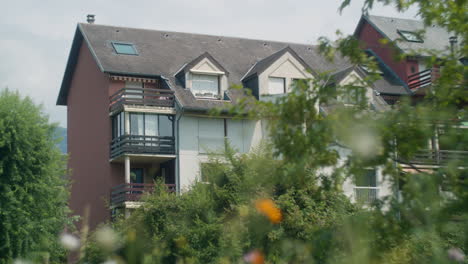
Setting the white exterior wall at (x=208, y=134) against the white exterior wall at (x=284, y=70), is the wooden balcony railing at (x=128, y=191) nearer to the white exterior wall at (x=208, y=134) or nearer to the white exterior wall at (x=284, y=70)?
the white exterior wall at (x=208, y=134)

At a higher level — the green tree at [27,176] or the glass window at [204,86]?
the glass window at [204,86]

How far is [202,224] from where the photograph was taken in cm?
2872

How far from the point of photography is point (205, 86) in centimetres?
3994

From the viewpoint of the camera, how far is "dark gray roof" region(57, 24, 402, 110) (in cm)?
3944

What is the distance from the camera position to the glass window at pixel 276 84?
40375mm

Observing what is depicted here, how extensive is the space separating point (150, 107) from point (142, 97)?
1.42 m

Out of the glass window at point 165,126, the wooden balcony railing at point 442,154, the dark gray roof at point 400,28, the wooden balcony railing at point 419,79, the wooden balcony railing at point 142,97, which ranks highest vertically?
the dark gray roof at point 400,28

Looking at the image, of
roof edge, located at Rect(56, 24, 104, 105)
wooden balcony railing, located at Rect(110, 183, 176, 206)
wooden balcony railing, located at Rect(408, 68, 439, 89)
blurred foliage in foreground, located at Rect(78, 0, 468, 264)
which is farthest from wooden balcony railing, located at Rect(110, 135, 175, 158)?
blurred foliage in foreground, located at Rect(78, 0, 468, 264)

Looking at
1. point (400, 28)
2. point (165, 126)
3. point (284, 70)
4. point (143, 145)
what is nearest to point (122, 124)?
point (143, 145)

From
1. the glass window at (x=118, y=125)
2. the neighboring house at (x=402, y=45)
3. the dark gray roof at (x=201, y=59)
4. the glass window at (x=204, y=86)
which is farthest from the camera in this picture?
the neighboring house at (x=402, y=45)

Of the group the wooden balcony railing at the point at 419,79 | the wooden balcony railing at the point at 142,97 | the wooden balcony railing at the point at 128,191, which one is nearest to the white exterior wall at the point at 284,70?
the wooden balcony railing at the point at 142,97

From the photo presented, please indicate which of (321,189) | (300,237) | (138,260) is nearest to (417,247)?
(321,189)

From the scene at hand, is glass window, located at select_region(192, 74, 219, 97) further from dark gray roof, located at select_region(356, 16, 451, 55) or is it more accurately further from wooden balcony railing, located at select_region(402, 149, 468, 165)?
wooden balcony railing, located at select_region(402, 149, 468, 165)

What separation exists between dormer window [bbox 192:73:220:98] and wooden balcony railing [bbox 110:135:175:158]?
9.21ft
